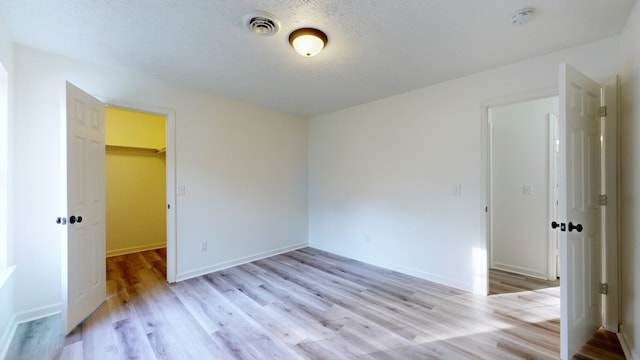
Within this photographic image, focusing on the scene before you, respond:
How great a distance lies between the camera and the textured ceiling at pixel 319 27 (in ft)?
5.62

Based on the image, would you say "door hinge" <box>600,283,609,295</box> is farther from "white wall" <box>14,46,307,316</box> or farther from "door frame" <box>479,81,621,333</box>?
"white wall" <box>14,46,307,316</box>

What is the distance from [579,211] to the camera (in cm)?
184

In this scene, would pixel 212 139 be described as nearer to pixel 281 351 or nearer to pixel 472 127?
pixel 281 351

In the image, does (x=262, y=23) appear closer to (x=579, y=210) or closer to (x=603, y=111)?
(x=579, y=210)

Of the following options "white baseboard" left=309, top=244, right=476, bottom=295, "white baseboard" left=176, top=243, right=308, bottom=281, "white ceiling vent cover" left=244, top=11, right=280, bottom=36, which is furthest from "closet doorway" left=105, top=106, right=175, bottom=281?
"white baseboard" left=309, top=244, right=476, bottom=295

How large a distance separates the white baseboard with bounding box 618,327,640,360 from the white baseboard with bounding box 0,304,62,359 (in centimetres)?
422

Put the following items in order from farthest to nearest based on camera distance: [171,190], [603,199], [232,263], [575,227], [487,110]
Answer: [232,263], [171,190], [487,110], [603,199], [575,227]

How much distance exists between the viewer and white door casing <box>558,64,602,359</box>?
5.65ft

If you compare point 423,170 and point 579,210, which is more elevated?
point 423,170

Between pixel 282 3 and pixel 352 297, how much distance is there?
2668mm

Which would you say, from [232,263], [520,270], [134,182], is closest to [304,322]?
[232,263]

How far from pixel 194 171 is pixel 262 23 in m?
2.16

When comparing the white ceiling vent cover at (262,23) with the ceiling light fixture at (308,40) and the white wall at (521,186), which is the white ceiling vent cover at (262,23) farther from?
the white wall at (521,186)

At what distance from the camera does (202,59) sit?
2.46m
